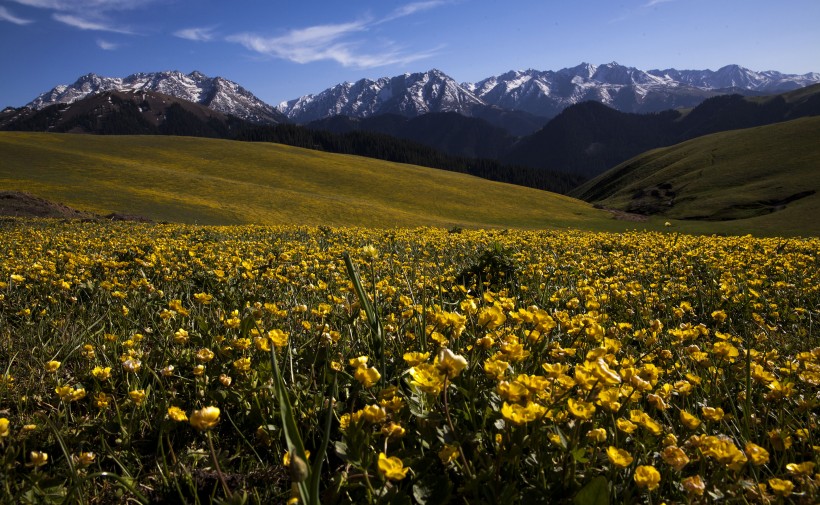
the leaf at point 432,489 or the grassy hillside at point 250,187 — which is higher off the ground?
the grassy hillside at point 250,187

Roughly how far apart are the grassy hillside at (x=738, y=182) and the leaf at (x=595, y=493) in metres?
51.8

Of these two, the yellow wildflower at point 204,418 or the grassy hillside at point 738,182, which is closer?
the yellow wildflower at point 204,418

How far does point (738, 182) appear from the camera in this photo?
255 feet

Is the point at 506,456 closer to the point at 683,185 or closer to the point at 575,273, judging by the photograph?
the point at 575,273

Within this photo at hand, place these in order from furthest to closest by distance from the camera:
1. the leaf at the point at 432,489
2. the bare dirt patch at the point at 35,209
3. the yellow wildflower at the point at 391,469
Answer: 1. the bare dirt patch at the point at 35,209
2. the leaf at the point at 432,489
3. the yellow wildflower at the point at 391,469

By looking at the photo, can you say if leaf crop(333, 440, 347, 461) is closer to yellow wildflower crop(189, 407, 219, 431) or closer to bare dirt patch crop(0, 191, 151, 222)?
yellow wildflower crop(189, 407, 219, 431)

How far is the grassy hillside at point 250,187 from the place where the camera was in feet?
114

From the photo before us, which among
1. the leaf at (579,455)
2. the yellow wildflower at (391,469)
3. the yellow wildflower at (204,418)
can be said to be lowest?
the leaf at (579,455)

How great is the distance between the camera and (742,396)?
243 centimetres

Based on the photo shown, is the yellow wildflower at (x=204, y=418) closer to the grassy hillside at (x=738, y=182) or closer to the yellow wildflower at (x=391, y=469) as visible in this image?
the yellow wildflower at (x=391, y=469)

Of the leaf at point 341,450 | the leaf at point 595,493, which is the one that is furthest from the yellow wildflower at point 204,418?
the leaf at point 595,493

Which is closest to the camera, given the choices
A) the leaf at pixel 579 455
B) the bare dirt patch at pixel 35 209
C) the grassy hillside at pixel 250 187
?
the leaf at pixel 579 455

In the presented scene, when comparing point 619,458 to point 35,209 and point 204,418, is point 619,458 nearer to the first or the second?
point 204,418

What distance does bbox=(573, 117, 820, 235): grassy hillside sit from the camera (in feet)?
187
